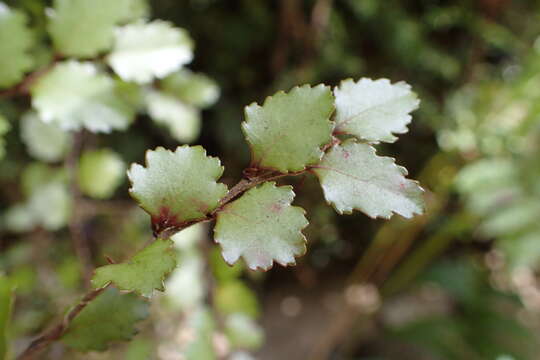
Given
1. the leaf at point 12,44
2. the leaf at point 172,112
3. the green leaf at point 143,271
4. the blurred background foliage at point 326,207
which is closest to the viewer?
the green leaf at point 143,271

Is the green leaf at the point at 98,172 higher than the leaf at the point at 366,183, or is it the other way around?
the leaf at the point at 366,183

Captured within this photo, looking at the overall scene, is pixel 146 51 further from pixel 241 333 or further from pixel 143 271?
pixel 241 333

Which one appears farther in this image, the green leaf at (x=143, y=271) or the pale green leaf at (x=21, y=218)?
the pale green leaf at (x=21, y=218)

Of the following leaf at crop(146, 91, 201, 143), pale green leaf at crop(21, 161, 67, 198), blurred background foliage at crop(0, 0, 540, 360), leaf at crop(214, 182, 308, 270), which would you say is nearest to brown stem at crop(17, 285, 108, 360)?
Result: leaf at crop(214, 182, 308, 270)

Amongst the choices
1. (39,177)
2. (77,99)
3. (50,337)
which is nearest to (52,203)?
(39,177)

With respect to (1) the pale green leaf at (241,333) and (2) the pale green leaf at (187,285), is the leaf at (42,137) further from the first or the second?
(1) the pale green leaf at (241,333)

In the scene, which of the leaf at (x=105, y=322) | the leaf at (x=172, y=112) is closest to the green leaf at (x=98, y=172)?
the leaf at (x=172, y=112)

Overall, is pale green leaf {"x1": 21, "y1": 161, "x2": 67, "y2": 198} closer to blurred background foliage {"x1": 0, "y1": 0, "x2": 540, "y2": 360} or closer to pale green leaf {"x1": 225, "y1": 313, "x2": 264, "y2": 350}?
blurred background foliage {"x1": 0, "y1": 0, "x2": 540, "y2": 360}
